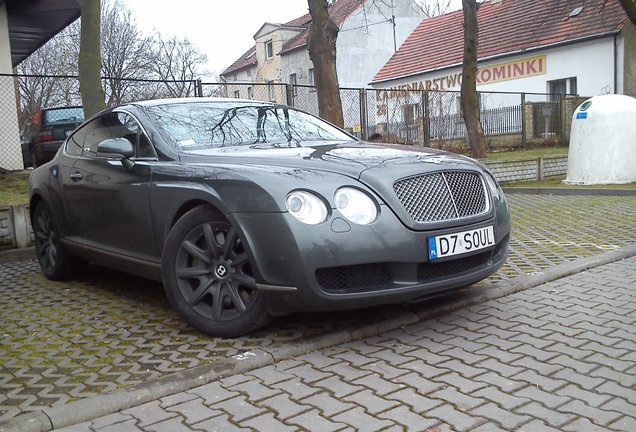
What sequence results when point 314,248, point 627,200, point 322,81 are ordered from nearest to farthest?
1. point 314,248
2. point 627,200
3. point 322,81

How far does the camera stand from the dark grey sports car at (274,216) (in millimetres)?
3701

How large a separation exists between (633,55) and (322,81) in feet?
64.2

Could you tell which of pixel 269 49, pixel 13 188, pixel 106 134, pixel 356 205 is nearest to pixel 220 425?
pixel 356 205

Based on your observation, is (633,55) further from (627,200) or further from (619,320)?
(619,320)

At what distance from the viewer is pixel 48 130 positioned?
50.3ft

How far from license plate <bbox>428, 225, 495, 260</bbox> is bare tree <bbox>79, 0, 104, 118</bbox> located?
7880 millimetres

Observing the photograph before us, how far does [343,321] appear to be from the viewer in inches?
171

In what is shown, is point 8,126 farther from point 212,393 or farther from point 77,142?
point 212,393

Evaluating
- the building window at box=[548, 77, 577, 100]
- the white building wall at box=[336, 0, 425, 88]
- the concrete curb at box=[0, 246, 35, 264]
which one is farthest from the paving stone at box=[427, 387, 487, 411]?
the white building wall at box=[336, 0, 425, 88]

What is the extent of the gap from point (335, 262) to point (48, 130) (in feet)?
44.5

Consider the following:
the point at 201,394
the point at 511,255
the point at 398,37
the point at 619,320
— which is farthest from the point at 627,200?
Result: the point at 398,37

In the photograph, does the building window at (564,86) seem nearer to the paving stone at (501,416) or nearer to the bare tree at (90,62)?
the bare tree at (90,62)

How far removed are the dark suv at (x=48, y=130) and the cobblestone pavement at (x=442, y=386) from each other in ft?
Answer: 42.0

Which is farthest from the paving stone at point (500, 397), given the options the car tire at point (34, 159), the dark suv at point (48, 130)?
the car tire at point (34, 159)
